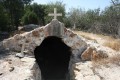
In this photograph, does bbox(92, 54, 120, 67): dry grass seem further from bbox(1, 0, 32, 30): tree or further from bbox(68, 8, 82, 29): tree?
bbox(68, 8, 82, 29): tree

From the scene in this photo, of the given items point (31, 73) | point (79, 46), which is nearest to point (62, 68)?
point (79, 46)

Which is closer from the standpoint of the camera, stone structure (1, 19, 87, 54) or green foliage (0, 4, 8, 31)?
stone structure (1, 19, 87, 54)

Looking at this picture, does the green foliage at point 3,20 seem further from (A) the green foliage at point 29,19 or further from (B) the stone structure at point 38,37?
(B) the stone structure at point 38,37

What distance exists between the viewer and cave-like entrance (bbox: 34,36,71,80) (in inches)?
716

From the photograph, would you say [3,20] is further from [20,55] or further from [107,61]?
[107,61]

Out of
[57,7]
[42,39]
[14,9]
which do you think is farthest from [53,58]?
[57,7]

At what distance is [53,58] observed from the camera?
19.1 meters

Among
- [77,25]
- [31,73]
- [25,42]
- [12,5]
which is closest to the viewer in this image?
[31,73]

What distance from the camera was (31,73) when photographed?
10938 millimetres

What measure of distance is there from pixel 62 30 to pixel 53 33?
0.49 metres

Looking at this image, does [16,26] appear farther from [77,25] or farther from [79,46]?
[79,46]

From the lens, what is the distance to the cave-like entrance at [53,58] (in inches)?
716

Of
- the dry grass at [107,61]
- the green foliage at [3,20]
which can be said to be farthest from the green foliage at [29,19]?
the dry grass at [107,61]

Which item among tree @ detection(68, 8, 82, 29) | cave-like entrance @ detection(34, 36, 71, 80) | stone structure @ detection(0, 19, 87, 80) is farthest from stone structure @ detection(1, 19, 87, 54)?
tree @ detection(68, 8, 82, 29)
